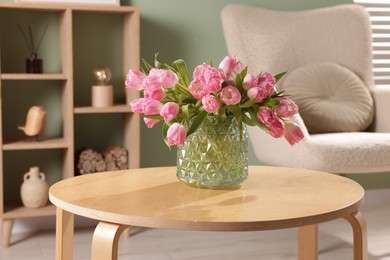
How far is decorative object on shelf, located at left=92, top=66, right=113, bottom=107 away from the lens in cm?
297

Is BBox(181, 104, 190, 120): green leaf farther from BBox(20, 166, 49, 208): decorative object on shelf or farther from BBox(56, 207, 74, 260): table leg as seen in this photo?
BBox(20, 166, 49, 208): decorative object on shelf

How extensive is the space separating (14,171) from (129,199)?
62.9 inches

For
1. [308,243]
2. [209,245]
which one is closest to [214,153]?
[308,243]

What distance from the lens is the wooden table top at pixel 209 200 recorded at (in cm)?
145

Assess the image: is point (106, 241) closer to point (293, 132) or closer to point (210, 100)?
point (210, 100)

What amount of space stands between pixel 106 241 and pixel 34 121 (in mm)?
1469

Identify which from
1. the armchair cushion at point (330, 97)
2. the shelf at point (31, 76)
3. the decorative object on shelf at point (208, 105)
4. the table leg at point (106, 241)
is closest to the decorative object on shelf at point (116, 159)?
the shelf at point (31, 76)

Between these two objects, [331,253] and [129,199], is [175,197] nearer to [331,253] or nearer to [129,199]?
[129,199]

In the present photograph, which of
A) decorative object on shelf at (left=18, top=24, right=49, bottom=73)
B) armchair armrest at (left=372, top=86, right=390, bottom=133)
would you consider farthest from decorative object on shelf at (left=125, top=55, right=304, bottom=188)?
armchair armrest at (left=372, top=86, right=390, bottom=133)

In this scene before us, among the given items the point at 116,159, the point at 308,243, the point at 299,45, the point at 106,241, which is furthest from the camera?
the point at 299,45

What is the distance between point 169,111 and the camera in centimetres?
168

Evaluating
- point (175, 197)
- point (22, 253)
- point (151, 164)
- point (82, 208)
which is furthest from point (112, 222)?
point (151, 164)

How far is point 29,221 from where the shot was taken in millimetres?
3070

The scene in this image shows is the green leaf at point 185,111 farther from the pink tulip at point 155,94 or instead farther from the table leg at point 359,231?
the table leg at point 359,231
